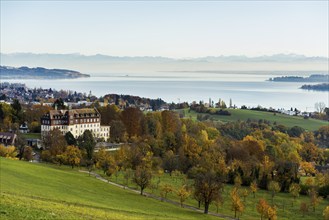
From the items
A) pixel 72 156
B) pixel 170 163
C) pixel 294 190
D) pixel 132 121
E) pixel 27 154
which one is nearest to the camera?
pixel 294 190

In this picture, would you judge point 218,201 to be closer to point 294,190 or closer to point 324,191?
point 294,190

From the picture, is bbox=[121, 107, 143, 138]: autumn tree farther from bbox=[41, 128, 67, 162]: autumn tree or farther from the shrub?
the shrub

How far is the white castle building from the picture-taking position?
70750mm

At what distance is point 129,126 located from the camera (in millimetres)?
75250

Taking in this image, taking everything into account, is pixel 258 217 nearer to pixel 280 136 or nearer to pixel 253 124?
pixel 280 136

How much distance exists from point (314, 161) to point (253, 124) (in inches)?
1150

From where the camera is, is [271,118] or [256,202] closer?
[256,202]

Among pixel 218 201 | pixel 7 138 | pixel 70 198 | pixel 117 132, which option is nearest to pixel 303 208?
pixel 218 201

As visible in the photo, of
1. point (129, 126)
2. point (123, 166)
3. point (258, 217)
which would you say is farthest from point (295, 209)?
point (129, 126)

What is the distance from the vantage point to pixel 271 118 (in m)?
123

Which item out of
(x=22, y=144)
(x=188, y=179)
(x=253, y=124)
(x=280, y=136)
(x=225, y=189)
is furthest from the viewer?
(x=253, y=124)

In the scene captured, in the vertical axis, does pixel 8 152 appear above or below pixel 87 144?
below

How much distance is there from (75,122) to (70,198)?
150 feet

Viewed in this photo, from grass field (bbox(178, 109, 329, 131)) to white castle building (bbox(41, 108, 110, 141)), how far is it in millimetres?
49145
